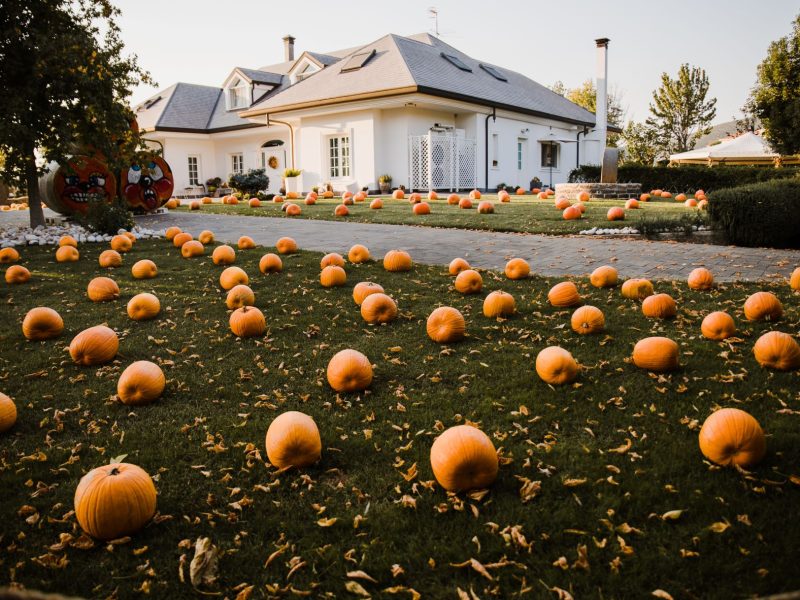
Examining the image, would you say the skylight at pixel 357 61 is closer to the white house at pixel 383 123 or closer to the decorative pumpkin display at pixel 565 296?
the white house at pixel 383 123

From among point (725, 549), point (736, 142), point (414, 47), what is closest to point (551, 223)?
point (725, 549)

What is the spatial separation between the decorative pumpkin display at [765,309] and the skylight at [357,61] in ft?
71.4

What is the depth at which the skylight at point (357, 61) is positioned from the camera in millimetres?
23936

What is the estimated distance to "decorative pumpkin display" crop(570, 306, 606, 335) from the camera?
4441 mm

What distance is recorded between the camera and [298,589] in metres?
1.98

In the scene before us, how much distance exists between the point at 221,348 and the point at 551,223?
7.50m

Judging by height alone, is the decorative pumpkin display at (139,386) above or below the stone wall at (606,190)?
below

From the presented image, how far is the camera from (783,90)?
90.4 feet

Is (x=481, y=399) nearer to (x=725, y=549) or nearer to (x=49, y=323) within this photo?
(x=725, y=549)

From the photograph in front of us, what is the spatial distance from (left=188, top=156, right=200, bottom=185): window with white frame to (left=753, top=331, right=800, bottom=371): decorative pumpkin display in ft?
99.2

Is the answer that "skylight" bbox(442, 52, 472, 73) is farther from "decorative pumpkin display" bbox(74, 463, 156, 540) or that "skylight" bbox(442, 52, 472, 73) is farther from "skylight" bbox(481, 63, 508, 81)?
"decorative pumpkin display" bbox(74, 463, 156, 540)

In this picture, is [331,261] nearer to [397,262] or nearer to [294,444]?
[397,262]

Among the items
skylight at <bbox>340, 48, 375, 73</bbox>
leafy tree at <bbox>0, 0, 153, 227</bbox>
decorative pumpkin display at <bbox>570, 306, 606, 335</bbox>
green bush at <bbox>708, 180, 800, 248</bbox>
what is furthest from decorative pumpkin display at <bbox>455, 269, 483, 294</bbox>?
skylight at <bbox>340, 48, 375, 73</bbox>

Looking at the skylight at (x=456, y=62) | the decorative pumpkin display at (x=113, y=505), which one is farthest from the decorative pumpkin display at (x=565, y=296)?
the skylight at (x=456, y=62)
